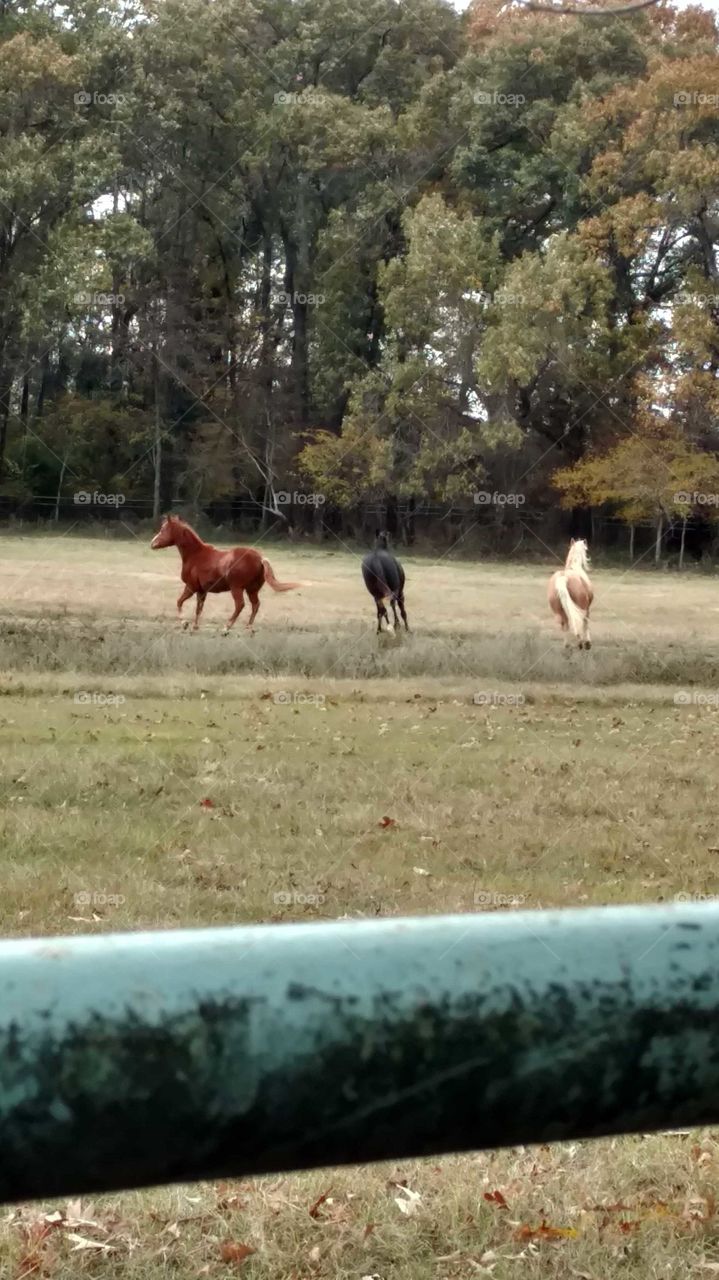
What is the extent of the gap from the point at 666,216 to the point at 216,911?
446 centimetres

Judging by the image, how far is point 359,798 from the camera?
5160 millimetres

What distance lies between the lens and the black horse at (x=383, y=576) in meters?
6.38

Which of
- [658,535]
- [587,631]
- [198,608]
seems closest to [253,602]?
[198,608]

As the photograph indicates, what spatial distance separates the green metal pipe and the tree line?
549cm

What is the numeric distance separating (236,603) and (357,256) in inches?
70.7

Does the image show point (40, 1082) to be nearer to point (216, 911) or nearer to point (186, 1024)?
point (186, 1024)

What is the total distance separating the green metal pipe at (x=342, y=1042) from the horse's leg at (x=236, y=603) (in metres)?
6.51

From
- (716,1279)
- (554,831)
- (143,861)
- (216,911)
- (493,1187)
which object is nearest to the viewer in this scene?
(716,1279)

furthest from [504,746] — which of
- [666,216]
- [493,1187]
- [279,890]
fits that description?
[493,1187]

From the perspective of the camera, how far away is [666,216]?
679 centimetres

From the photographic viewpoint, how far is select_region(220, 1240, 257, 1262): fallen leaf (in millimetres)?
1425

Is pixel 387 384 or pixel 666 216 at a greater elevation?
pixel 666 216

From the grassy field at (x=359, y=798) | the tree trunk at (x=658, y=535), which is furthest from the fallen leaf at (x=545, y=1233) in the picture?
the tree trunk at (x=658, y=535)

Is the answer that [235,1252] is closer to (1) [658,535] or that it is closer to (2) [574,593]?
(1) [658,535]
